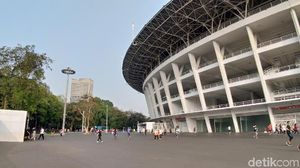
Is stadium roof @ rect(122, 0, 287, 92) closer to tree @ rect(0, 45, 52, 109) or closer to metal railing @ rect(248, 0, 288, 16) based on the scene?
metal railing @ rect(248, 0, 288, 16)

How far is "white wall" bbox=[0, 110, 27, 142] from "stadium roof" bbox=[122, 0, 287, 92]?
22.9 metres

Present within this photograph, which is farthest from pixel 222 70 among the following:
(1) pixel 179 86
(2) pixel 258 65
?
(1) pixel 179 86

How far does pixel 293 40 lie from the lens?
29344 mm

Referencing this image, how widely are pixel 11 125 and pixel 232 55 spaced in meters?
29.5

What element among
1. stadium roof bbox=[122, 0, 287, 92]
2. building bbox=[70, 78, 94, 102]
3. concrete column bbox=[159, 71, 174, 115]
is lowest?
concrete column bbox=[159, 71, 174, 115]

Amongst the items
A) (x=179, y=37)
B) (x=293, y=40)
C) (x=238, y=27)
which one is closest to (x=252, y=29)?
(x=238, y=27)

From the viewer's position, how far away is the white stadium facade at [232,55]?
1227 inches

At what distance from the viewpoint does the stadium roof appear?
1300 inches

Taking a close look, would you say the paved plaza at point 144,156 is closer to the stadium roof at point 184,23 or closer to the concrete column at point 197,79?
the stadium roof at point 184,23

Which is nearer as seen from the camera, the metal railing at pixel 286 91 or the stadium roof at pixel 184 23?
the metal railing at pixel 286 91

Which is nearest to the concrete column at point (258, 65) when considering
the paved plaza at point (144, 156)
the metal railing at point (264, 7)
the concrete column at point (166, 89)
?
the metal railing at point (264, 7)

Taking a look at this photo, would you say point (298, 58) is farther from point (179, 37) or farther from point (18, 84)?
point (18, 84)

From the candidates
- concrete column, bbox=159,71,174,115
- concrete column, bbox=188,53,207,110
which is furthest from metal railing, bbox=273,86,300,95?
concrete column, bbox=159,71,174,115

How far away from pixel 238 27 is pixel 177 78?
14931 millimetres
